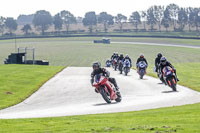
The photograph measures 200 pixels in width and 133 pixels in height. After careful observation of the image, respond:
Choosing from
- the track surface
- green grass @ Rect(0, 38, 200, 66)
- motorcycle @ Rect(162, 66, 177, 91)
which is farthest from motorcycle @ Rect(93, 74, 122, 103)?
green grass @ Rect(0, 38, 200, 66)

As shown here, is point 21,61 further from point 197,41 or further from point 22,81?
point 197,41

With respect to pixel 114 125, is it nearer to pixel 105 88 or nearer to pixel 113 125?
pixel 113 125

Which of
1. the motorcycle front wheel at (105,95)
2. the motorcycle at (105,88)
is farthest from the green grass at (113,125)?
the motorcycle front wheel at (105,95)

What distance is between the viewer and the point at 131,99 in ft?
63.5

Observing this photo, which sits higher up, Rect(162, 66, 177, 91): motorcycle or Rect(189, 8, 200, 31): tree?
Rect(189, 8, 200, 31): tree

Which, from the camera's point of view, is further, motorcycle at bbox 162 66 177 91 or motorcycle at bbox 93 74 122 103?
motorcycle at bbox 162 66 177 91

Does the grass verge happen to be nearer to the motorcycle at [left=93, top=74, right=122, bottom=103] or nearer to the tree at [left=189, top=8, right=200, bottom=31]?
the motorcycle at [left=93, top=74, right=122, bottom=103]

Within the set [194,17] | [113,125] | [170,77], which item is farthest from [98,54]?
[194,17]

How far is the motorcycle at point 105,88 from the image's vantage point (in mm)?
17750

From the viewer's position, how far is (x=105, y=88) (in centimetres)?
1803

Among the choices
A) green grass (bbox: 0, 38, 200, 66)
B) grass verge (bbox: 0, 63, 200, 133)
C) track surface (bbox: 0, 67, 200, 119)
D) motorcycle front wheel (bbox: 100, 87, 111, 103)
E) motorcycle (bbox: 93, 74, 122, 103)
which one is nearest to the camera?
grass verge (bbox: 0, 63, 200, 133)

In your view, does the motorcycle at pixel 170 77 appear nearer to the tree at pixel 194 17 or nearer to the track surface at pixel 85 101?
the track surface at pixel 85 101

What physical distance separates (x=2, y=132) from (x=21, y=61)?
4515 cm

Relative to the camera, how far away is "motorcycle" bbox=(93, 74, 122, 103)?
1775 cm
